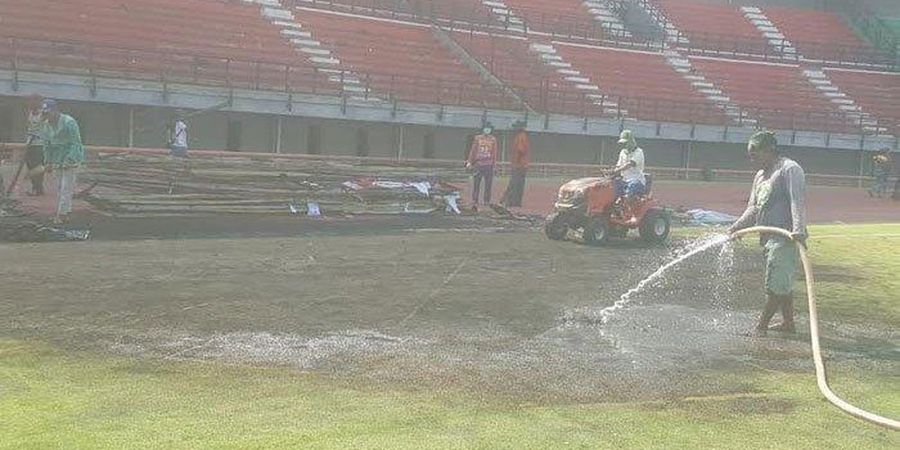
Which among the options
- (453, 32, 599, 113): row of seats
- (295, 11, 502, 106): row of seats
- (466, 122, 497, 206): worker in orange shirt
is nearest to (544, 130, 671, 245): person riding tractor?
(466, 122, 497, 206): worker in orange shirt

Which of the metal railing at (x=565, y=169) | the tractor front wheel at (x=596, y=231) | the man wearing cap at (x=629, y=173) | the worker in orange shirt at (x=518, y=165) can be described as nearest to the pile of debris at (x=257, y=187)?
the metal railing at (x=565, y=169)

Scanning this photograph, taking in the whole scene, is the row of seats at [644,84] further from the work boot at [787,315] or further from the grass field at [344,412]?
the grass field at [344,412]

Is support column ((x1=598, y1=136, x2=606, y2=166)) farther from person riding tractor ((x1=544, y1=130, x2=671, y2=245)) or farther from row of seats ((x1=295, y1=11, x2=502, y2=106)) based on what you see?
person riding tractor ((x1=544, y1=130, x2=671, y2=245))

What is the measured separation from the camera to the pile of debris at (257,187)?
14.1m

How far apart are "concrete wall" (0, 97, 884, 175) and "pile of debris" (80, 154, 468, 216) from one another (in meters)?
7.35

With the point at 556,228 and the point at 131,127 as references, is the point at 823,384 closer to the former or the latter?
the point at 556,228

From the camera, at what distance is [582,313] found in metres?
8.25

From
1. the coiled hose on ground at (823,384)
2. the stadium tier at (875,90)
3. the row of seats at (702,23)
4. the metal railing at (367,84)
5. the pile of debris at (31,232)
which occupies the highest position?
the row of seats at (702,23)

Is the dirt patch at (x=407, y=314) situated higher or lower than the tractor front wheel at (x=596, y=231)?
lower

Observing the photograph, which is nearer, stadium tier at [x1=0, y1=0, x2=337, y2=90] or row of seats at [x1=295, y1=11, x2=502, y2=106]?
stadium tier at [x1=0, y1=0, x2=337, y2=90]

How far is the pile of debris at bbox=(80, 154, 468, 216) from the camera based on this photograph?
14.1 metres

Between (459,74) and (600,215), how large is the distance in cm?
1736

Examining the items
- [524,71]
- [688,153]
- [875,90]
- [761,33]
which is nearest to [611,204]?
[524,71]

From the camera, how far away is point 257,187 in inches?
598
